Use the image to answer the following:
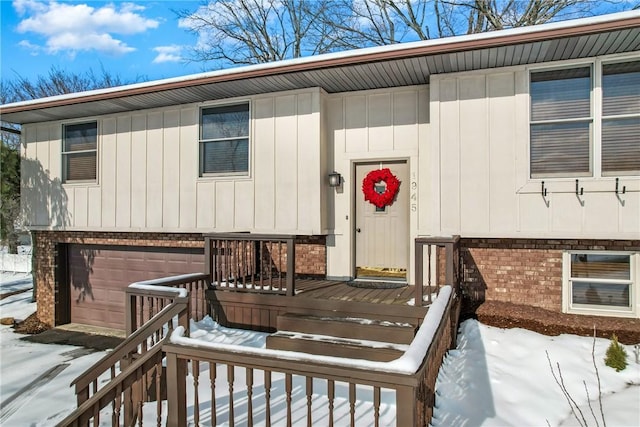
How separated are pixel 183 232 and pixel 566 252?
20.9 ft

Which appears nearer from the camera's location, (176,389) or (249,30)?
(176,389)

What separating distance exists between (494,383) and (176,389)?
3.01 m

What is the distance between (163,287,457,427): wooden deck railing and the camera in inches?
89.2

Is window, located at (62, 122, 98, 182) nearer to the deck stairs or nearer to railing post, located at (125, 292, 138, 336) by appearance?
railing post, located at (125, 292, 138, 336)

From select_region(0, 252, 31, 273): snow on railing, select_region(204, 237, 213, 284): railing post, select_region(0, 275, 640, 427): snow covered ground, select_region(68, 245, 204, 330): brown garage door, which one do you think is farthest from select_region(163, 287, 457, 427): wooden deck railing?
select_region(0, 252, 31, 273): snow on railing

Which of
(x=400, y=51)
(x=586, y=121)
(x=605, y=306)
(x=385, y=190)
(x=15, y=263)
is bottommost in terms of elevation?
(x=15, y=263)

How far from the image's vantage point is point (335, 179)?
664cm

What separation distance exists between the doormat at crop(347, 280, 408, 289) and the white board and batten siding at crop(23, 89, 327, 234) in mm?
1014

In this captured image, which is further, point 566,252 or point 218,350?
point 566,252

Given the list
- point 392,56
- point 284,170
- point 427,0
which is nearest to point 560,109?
point 392,56

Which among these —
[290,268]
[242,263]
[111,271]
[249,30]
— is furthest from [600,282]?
[249,30]

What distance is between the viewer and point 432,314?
11.3 feet

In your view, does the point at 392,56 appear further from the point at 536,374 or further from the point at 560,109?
the point at 536,374

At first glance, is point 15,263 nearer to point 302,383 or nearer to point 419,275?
point 302,383
